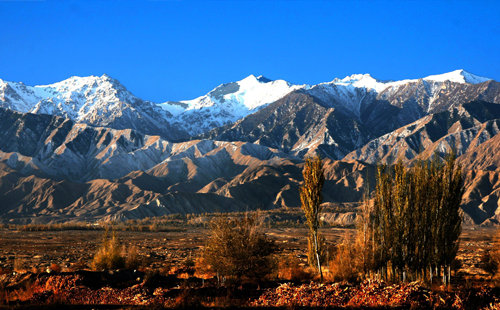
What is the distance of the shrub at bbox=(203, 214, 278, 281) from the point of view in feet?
64.2

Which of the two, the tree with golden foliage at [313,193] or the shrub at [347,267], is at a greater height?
the tree with golden foliage at [313,193]

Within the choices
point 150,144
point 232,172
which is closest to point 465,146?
point 232,172

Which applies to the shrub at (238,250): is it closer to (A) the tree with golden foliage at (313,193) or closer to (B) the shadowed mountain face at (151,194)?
(A) the tree with golden foliage at (313,193)

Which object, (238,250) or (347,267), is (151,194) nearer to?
(347,267)

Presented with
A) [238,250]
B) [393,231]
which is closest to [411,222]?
[393,231]

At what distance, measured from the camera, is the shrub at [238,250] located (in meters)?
19.6

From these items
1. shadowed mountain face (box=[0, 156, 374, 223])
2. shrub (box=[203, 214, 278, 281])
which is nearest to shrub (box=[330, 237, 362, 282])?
shrub (box=[203, 214, 278, 281])

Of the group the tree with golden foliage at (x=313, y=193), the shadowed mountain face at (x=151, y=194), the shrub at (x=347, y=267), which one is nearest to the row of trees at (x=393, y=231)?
the tree with golden foliage at (x=313, y=193)

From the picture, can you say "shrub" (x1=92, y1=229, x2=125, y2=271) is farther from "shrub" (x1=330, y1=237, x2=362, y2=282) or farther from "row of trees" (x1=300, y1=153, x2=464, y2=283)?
"shrub" (x1=330, y1=237, x2=362, y2=282)

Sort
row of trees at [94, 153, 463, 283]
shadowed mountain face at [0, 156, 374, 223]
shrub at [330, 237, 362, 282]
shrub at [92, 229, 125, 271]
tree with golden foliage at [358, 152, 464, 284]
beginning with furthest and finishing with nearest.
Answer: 1. shadowed mountain face at [0, 156, 374, 223]
2. shrub at [92, 229, 125, 271]
3. shrub at [330, 237, 362, 282]
4. tree with golden foliage at [358, 152, 464, 284]
5. row of trees at [94, 153, 463, 283]

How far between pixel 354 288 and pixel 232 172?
494 feet

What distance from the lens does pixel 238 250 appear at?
19.6 m

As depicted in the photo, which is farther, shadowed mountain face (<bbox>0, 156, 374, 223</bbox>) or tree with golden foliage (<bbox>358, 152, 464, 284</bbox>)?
shadowed mountain face (<bbox>0, 156, 374, 223</bbox>)

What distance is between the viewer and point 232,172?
167 m
